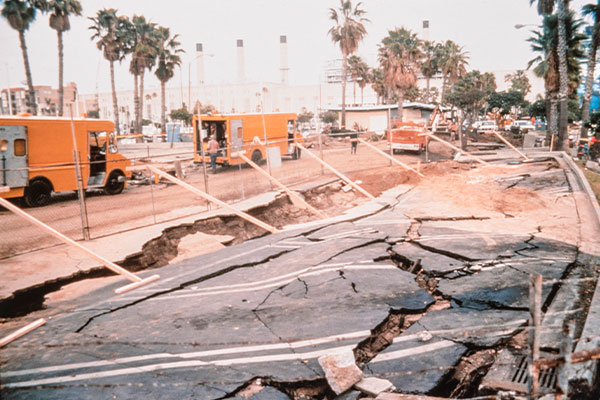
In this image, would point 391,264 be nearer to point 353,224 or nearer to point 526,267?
point 526,267

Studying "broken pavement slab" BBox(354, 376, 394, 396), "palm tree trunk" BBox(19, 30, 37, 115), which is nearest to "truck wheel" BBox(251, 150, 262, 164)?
"broken pavement slab" BBox(354, 376, 394, 396)

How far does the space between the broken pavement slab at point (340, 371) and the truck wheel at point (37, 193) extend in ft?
42.7

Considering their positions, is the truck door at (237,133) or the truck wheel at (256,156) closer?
the truck door at (237,133)

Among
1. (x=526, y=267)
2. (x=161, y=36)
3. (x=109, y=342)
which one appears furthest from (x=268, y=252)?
(x=161, y=36)

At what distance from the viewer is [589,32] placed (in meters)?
29.8

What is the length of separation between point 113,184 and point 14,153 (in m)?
3.56

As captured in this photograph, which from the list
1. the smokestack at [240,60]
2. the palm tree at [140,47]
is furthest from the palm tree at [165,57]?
the smokestack at [240,60]

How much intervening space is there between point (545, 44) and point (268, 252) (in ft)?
117

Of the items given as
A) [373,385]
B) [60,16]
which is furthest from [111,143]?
[60,16]

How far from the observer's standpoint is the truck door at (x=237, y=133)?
830 inches

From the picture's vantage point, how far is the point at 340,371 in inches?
152

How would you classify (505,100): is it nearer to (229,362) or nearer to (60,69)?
(60,69)

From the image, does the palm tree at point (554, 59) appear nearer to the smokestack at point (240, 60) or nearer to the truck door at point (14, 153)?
the truck door at point (14, 153)

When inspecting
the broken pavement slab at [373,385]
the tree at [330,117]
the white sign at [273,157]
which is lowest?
the broken pavement slab at [373,385]
